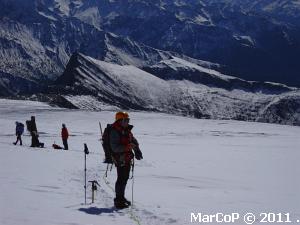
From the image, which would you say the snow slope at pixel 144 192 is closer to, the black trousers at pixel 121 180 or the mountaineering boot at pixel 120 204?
the mountaineering boot at pixel 120 204

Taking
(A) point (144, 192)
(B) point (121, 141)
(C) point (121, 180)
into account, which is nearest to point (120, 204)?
(C) point (121, 180)

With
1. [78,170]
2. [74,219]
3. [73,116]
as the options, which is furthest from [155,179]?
[73,116]

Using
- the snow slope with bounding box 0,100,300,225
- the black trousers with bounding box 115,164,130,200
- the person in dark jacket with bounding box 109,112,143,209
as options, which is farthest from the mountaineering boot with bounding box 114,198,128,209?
the person in dark jacket with bounding box 109,112,143,209

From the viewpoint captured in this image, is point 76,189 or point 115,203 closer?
point 115,203

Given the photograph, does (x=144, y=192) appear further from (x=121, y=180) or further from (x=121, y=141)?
(x=121, y=141)

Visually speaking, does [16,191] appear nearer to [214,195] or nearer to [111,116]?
[214,195]

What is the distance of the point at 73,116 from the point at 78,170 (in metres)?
92.0

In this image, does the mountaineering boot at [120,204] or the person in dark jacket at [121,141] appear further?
the mountaineering boot at [120,204]

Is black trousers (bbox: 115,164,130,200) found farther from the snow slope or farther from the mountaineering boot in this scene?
the snow slope

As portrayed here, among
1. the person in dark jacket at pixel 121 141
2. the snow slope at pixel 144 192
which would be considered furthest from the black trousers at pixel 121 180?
the snow slope at pixel 144 192

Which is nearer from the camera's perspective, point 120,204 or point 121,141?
point 121,141

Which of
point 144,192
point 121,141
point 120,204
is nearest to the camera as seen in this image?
point 121,141

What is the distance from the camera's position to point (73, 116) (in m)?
112

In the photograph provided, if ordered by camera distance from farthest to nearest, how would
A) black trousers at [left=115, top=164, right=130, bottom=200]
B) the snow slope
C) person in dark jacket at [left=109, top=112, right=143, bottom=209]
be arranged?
black trousers at [left=115, top=164, right=130, bottom=200], person in dark jacket at [left=109, top=112, right=143, bottom=209], the snow slope
